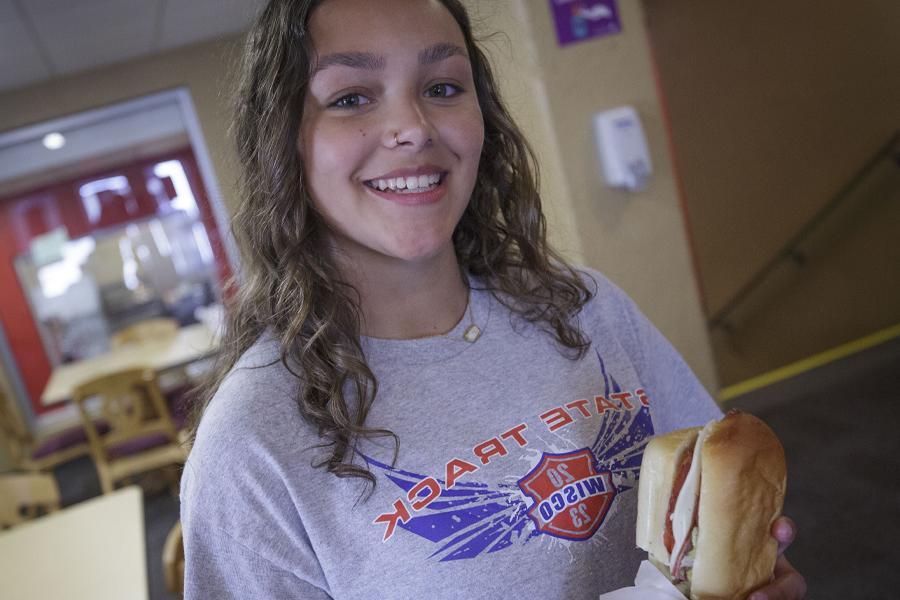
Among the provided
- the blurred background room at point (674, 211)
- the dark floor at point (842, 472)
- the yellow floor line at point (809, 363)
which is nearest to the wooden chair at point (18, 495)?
the blurred background room at point (674, 211)

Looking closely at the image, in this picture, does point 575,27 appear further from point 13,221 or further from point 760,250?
point 13,221

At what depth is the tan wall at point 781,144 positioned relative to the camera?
393 cm

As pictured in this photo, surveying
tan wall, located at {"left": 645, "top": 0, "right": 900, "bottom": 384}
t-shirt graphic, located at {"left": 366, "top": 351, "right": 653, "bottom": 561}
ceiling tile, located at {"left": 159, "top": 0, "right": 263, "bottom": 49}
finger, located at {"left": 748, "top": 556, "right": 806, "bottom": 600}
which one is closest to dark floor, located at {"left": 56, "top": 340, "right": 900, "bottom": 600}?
tan wall, located at {"left": 645, "top": 0, "right": 900, "bottom": 384}

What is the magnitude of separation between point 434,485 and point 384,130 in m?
0.47

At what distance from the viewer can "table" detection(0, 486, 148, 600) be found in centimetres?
202

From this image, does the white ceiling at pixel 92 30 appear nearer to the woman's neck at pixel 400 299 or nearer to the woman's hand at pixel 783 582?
the woman's neck at pixel 400 299

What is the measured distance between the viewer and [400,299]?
1080 millimetres

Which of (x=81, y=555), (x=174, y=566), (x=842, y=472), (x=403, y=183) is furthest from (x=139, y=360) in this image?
(x=403, y=183)

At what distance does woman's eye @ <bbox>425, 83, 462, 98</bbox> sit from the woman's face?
2cm

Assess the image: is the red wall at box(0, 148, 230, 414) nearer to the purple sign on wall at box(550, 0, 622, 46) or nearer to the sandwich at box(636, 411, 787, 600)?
the purple sign on wall at box(550, 0, 622, 46)

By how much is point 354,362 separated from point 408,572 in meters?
0.28

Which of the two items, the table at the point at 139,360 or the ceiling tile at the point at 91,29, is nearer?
the ceiling tile at the point at 91,29

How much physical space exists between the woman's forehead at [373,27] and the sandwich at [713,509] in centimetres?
64

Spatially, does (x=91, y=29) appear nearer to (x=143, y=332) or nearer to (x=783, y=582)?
(x=143, y=332)
